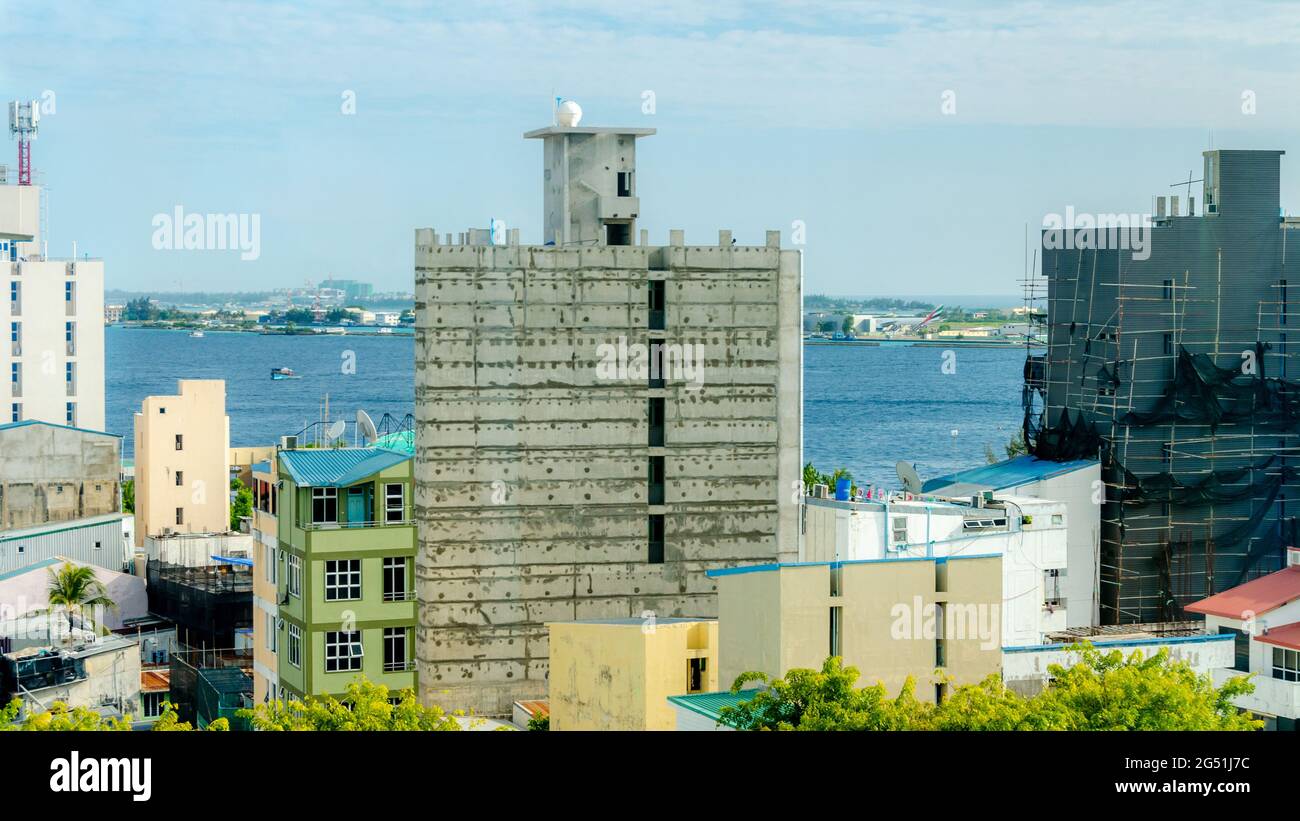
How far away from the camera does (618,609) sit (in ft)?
191

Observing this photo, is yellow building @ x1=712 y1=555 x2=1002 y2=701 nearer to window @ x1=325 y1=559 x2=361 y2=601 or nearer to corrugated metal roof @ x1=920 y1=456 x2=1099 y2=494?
window @ x1=325 y1=559 x2=361 y2=601

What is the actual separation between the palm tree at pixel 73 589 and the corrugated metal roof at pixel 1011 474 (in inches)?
1335

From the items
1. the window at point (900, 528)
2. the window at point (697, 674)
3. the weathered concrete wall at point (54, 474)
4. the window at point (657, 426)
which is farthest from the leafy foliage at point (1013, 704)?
the weathered concrete wall at point (54, 474)

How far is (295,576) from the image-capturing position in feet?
172

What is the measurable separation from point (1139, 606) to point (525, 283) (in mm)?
28985

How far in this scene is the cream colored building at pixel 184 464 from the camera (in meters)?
95.5

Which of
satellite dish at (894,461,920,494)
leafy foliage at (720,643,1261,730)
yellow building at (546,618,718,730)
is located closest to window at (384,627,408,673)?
yellow building at (546,618,718,730)

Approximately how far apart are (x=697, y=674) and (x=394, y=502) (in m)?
15.1

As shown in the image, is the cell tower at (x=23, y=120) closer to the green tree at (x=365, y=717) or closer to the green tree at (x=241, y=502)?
the green tree at (x=241, y=502)

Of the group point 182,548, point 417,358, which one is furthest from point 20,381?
point 417,358

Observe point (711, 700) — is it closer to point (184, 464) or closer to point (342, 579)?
point (342, 579)

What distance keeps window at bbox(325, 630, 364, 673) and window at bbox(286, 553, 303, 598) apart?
4.92ft
